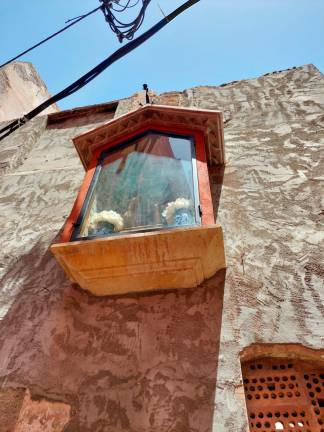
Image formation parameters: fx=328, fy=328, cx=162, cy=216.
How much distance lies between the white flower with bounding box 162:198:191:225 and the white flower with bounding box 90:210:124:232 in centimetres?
32

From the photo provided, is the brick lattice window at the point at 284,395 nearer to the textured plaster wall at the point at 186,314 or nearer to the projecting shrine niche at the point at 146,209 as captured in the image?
the textured plaster wall at the point at 186,314

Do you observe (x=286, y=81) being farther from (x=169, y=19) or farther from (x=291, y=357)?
(x=291, y=357)

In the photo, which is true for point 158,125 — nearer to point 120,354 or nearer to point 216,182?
point 216,182

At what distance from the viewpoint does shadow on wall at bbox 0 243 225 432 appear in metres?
1.89

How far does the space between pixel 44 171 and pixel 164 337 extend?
2.97 meters

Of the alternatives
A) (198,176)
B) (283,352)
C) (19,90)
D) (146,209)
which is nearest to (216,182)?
(198,176)

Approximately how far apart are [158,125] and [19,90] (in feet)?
26.4

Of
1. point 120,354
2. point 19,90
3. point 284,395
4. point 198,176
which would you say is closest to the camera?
point 284,395

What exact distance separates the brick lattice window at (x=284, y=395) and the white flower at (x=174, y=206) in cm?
106

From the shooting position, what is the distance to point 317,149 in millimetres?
3346

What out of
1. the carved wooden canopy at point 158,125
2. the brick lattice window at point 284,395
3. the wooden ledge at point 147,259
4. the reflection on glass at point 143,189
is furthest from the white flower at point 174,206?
the brick lattice window at point 284,395

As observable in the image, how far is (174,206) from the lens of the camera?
7.66ft

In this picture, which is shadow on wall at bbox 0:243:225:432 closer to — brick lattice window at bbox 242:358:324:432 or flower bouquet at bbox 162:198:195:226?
brick lattice window at bbox 242:358:324:432

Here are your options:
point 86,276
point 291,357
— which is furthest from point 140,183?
point 291,357
